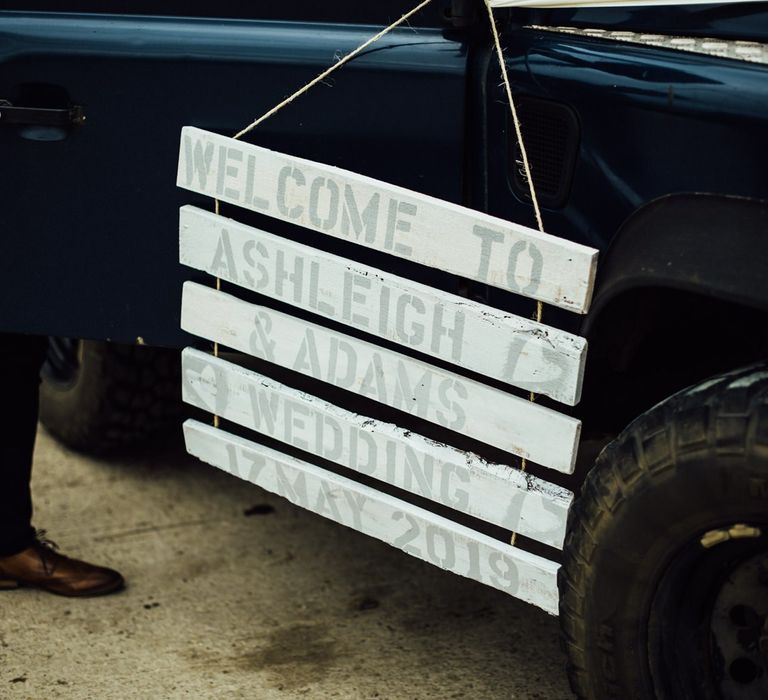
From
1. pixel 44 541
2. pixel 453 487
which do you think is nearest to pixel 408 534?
pixel 453 487

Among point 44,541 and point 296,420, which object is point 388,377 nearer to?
point 296,420

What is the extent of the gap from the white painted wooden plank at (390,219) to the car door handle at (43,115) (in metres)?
0.24

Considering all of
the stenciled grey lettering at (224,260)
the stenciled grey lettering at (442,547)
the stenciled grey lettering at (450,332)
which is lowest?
the stenciled grey lettering at (442,547)

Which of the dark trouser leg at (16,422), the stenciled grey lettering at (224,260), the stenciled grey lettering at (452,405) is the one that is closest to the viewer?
the stenciled grey lettering at (452,405)

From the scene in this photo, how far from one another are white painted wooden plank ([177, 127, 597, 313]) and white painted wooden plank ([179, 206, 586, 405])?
0.06m

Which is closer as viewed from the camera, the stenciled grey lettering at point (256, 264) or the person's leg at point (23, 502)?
the stenciled grey lettering at point (256, 264)

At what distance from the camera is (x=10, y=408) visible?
9.82 feet

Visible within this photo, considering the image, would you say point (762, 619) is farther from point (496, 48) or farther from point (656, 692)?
point (496, 48)

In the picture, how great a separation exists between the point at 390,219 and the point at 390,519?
2.05ft

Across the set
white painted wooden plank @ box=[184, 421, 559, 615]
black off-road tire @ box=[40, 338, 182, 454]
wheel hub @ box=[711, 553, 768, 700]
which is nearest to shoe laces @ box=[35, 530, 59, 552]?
black off-road tire @ box=[40, 338, 182, 454]

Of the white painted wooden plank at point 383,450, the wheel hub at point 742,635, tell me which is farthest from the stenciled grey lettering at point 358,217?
the wheel hub at point 742,635

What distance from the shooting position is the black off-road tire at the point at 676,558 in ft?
6.37

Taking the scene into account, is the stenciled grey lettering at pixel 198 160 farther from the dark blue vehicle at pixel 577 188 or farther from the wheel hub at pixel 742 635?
the wheel hub at pixel 742 635

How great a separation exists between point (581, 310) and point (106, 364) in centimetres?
192
